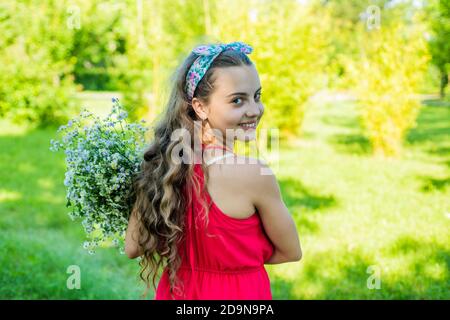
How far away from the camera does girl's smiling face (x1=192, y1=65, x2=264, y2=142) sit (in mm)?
1626

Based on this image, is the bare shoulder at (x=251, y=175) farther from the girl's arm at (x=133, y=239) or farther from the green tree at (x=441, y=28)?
the green tree at (x=441, y=28)

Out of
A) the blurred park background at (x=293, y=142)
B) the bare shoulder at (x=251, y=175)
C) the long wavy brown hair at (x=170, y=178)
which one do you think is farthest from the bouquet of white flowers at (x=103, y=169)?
the bare shoulder at (x=251, y=175)

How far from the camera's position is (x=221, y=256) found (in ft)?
5.36

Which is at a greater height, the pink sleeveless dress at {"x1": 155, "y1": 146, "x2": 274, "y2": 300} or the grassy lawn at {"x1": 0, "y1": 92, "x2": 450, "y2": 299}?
the pink sleeveless dress at {"x1": 155, "y1": 146, "x2": 274, "y2": 300}

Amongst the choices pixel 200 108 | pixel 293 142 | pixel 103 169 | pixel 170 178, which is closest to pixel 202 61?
pixel 200 108

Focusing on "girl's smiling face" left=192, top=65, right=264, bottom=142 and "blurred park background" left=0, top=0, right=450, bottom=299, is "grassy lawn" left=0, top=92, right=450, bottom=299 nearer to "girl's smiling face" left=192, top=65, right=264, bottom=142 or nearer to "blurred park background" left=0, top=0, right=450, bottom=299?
"blurred park background" left=0, top=0, right=450, bottom=299

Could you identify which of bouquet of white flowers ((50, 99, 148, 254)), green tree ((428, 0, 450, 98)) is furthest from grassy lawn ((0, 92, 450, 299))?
green tree ((428, 0, 450, 98))

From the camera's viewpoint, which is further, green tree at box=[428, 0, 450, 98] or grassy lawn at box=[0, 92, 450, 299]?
green tree at box=[428, 0, 450, 98]

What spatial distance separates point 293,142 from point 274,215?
10.6 meters

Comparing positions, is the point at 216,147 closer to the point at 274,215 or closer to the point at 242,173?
the point at 242,173

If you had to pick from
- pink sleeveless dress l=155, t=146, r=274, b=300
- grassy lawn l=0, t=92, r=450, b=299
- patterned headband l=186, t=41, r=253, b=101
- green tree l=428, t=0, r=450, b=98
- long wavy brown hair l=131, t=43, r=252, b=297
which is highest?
green tree l=428, t=0, r=450, b=98

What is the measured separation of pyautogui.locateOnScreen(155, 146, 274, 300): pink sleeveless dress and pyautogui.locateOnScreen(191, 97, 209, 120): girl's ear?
179mm

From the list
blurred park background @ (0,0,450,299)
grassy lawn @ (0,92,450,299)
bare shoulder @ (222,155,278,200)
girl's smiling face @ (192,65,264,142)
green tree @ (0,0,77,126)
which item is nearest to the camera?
bare shoulder @ (222,155,278,200)
